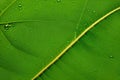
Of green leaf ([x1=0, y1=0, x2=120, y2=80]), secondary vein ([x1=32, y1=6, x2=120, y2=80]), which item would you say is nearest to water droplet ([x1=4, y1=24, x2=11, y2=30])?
green leaf ([x1=0, y1=0, x2=120, y2=80])

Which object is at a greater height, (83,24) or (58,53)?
(83,24)

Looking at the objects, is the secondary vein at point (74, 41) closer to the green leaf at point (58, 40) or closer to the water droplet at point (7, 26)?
the green leaf at point (58, 40)

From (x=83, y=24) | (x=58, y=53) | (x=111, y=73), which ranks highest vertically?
(x=83, y=24)

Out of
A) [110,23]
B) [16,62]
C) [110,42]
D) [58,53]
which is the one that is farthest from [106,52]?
[16,62]

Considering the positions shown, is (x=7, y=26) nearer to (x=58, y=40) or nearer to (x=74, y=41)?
(x=58, y=40)

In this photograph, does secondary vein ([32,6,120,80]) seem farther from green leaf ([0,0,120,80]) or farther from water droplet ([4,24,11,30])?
water droplet ([4,24,11,30])

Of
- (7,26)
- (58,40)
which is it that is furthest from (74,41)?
(7,26)

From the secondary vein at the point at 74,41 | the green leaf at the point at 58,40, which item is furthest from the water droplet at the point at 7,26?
the secondary vein at the point at 74,41

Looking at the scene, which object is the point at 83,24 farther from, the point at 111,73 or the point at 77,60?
the point at 111,73
